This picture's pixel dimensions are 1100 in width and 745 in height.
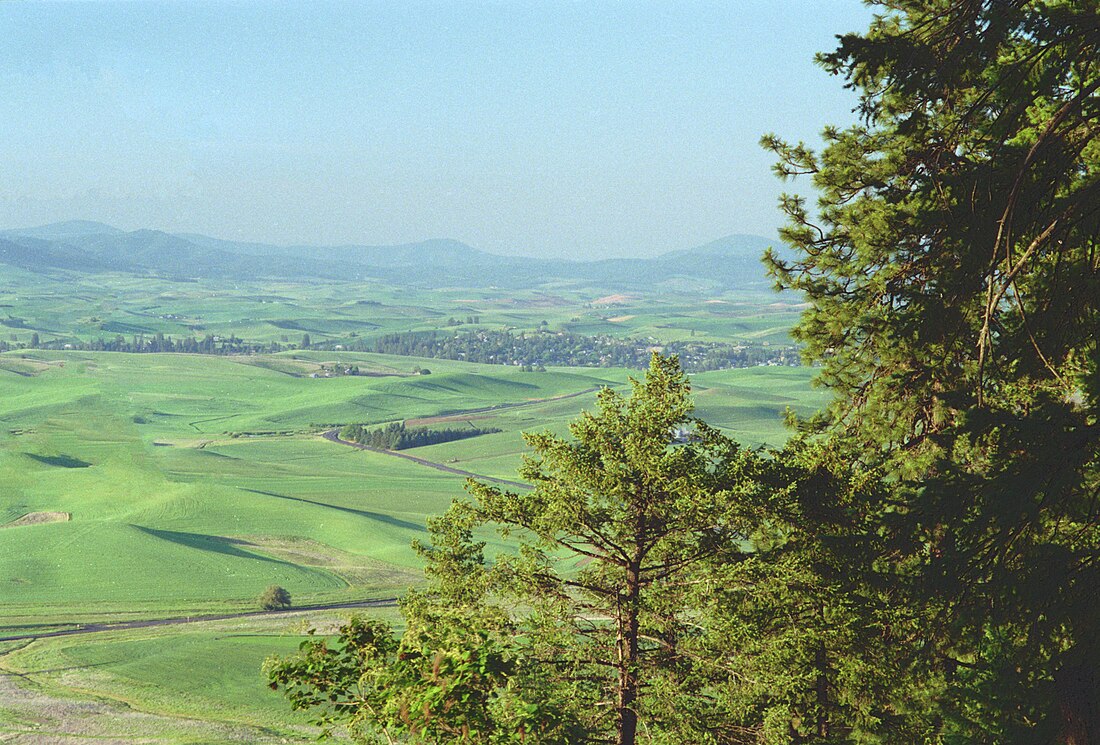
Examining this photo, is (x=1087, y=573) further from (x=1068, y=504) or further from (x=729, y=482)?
(x=729, y=482)

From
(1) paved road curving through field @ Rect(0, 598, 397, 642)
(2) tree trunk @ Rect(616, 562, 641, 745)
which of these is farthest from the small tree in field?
(2) tree trunk @ Rect(616, 562, 641, 745)

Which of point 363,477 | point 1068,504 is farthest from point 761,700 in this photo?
point 363,477

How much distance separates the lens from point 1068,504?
8258 mm

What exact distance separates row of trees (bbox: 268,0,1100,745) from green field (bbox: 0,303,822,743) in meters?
13.6

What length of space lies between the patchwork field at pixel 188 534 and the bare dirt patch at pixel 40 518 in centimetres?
31

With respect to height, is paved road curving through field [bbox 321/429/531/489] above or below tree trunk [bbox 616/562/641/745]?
below

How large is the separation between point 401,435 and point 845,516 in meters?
152

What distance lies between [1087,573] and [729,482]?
8.76m

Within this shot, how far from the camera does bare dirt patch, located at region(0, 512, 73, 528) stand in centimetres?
11131

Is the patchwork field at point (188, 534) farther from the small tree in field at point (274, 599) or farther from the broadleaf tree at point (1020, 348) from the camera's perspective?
the broadleaf tree at point (1020, 348)

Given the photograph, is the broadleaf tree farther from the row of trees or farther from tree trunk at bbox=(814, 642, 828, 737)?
tree trunk at bbox=(814, 642, 828, 737)

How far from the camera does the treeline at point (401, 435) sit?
6476 inches

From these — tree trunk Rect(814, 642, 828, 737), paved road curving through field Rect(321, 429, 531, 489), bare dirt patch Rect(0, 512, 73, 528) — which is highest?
tree trunk Rect(814, 642, 828, 737)

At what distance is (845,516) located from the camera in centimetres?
1645
